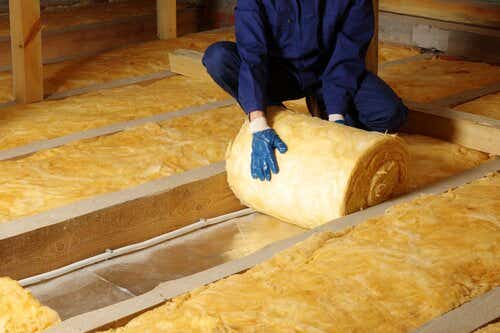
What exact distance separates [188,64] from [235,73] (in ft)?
4.97

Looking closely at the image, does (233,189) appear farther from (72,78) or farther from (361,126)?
(72,78)

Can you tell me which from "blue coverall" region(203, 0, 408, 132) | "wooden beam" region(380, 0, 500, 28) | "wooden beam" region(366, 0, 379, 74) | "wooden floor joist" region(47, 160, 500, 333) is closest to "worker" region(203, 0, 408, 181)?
"blue coverall" region(203, 0, 408, 132)

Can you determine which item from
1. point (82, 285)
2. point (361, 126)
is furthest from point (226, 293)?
point (361, 126)

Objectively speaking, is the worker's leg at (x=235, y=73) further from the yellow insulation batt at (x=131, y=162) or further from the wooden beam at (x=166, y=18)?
the wooden beam at (x=166, y=18)

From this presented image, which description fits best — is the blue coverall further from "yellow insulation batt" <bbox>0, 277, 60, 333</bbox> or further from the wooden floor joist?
"yellow insulation batt" <bbox>0, 277, 60, 333</bbox>

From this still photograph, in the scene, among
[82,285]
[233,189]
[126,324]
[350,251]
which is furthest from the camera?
[233,189]

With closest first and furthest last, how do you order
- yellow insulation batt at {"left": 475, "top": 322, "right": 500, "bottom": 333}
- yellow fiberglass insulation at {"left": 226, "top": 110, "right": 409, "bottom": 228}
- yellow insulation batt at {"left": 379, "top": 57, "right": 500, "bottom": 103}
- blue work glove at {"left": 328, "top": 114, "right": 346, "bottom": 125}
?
yellow insulation batt at {"left": 475, "top": 322, "right": 500, "bottom": 333} → yellow fiberglass insulation at {"left": 226, "top": 110, "right": 409, "bottom": 228} → blue work glove at {"left": 328, "top": 114, "right": 346, "bottom": 125} → yellow insulation batt at {"left": 379, "top": 57, "right": 500, "bottom": 103}

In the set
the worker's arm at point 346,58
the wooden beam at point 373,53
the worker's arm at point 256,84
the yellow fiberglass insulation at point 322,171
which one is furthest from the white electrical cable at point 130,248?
the wooden beam at point 373,53

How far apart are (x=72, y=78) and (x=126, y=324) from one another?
319 centimetres

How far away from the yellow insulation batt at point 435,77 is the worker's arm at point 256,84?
1571 millimetres

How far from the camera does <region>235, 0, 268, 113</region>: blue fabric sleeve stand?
11.9 ft

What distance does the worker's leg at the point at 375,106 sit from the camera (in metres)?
4.01

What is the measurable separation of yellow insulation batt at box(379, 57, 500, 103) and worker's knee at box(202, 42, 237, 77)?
4.62 feet

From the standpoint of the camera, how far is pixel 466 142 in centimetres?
427
